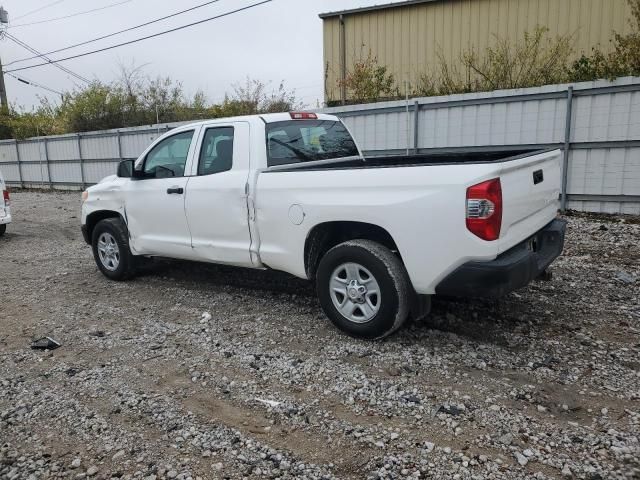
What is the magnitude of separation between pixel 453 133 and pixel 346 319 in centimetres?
697

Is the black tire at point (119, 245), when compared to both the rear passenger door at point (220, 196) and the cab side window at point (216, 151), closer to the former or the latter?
the rear passenger door at point (220, 196)

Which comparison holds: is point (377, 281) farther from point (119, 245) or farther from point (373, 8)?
point (373, 8)

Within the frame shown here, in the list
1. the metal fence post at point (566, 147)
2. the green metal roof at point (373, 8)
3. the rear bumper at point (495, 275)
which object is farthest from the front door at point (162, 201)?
the green metal roof at point (373, 8)

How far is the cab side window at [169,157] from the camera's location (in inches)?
211

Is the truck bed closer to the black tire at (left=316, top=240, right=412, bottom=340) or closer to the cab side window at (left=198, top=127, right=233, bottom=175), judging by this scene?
the cab side window at (left=198, top=127, right=233, bottom=175)

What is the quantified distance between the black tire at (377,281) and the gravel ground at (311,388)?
154mm

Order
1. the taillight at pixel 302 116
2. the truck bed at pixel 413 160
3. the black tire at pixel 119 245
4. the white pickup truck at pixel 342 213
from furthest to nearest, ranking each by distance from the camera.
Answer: the black tire at pixel 119 245
the taillight at pixel 302 116
the truck bed at pixel 413 160
the white pickup truck at pixel 342 213

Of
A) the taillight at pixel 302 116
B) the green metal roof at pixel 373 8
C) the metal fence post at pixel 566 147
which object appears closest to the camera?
the taillight at pixel 302 116

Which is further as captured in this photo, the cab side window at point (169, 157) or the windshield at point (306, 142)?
the cab side window at point (169, 157)

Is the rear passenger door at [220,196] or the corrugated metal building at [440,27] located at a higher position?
the corrugated metal building at [440,27]

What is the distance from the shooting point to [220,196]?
189 inches

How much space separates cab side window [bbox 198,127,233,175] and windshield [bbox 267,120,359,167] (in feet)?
1.40

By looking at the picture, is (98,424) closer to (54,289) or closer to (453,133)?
(54,289)

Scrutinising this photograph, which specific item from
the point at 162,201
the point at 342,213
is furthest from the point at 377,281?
the point at 162,201
